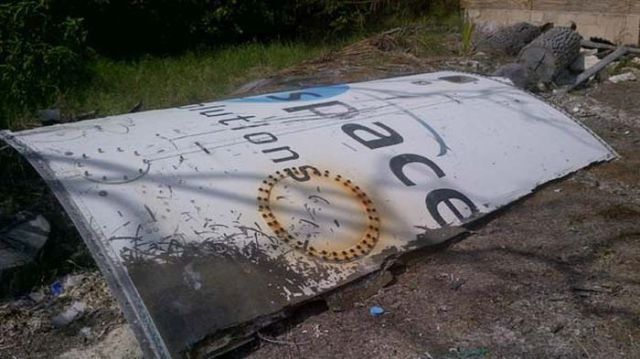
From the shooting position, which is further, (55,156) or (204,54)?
(204,54)

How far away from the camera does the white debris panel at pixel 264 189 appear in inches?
104

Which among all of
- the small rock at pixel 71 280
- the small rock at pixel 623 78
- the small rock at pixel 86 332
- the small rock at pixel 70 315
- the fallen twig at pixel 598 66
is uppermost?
the small rock at pixel 71 280

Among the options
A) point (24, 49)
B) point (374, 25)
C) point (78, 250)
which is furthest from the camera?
point (374, 25)

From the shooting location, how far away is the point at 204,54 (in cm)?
859

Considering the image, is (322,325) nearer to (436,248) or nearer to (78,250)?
(436,248)

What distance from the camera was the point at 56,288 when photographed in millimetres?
3252

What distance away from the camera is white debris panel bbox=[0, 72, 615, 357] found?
264 cm

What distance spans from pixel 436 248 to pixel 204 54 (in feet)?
19.2

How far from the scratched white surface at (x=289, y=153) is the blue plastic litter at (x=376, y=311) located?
0.18 m

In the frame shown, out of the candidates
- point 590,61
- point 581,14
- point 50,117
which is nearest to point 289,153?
point 50,117

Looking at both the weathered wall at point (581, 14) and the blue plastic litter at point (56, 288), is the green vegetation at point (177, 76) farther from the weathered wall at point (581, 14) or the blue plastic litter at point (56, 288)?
the blue plastic litter at point (56, 288)

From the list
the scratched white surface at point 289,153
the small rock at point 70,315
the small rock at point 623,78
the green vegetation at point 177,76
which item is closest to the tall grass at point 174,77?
the green vegetation at point 177,76

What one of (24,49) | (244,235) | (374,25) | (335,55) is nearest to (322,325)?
(244,235)

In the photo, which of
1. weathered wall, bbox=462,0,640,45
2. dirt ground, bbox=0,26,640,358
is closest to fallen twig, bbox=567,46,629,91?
weathered wall, bbox=462,0,640,45
